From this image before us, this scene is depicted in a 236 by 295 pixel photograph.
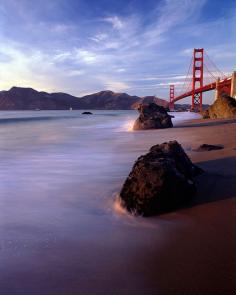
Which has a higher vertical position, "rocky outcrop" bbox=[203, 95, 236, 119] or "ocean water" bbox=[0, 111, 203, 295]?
"rocky outcrop" bbox=[203, 95, 236, 119]

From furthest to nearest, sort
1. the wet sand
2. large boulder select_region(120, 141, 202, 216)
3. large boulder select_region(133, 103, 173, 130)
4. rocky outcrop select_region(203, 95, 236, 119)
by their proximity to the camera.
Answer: rocky outcrop select_region(203, 95, 236, 119)
large boulder select_region(133, 103, 173, 130)
large boulder select_region(120, 141, 202, 216)
the wet sand

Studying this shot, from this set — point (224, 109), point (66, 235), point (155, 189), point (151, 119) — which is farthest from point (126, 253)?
point (224, 109)

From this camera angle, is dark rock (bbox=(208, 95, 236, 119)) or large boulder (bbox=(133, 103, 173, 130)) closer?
large boulder (bbox=(133, 103, 173, 130))

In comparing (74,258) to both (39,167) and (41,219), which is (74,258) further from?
(39,167)

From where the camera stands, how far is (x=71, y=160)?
6.09 metres

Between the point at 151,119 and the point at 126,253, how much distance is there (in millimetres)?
12846

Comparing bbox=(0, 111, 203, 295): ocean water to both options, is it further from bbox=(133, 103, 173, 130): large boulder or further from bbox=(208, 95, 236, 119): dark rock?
bbox=(208, 95, 236, 119): dark rock

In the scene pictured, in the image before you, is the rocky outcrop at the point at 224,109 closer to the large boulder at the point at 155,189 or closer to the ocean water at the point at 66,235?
the ocean water at the point at 66,235

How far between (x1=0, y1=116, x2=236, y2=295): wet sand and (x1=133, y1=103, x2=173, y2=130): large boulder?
11.5 meters

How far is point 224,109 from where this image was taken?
18.8m

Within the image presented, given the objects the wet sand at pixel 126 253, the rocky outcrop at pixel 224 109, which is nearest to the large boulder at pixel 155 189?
the wet sand at pixel 126 253

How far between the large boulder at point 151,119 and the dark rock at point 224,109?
5080 mm

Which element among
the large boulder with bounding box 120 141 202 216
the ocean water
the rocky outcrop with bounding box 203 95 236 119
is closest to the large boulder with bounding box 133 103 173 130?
the rocky outcrop with bounding box 203 95 236 119

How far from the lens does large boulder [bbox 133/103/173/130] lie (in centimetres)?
1448
